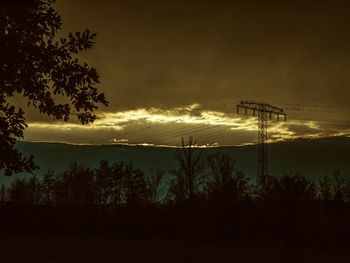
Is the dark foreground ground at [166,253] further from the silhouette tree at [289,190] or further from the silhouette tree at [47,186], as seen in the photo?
the silhouette tree at [47,186]

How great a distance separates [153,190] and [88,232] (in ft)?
180

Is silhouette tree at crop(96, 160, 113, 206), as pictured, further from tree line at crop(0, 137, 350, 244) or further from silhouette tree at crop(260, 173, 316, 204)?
silhouette tree at crop(260, 173, 316, 204)

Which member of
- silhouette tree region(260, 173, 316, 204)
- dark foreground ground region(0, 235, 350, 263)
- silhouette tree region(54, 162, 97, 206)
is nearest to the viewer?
dark foreground ground region(0, 235, 350, 263)

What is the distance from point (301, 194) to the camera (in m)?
51.6

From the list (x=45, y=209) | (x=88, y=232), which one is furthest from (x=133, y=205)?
(x=45, y=209)

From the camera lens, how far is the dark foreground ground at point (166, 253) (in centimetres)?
3838

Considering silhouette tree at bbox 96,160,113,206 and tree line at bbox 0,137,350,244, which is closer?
tree line at bbox 0,137,350,244

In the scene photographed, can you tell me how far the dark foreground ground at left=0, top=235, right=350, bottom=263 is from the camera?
3838 centimetres

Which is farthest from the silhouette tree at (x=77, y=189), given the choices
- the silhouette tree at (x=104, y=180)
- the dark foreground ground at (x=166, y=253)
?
the dark foreground ground at (x=166, y=253)

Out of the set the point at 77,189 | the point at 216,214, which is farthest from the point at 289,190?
the point at 77,189

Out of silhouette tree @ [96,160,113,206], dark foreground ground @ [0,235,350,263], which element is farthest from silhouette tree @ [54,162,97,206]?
dark foreground ground @ [0,235,350,263]

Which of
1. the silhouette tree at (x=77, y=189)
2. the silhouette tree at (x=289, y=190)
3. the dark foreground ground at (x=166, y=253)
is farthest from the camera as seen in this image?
the silhouette tree at (x=77, y=189)

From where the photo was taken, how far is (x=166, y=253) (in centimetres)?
4341

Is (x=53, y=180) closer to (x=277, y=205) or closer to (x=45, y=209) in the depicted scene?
(x=45, y=209)
